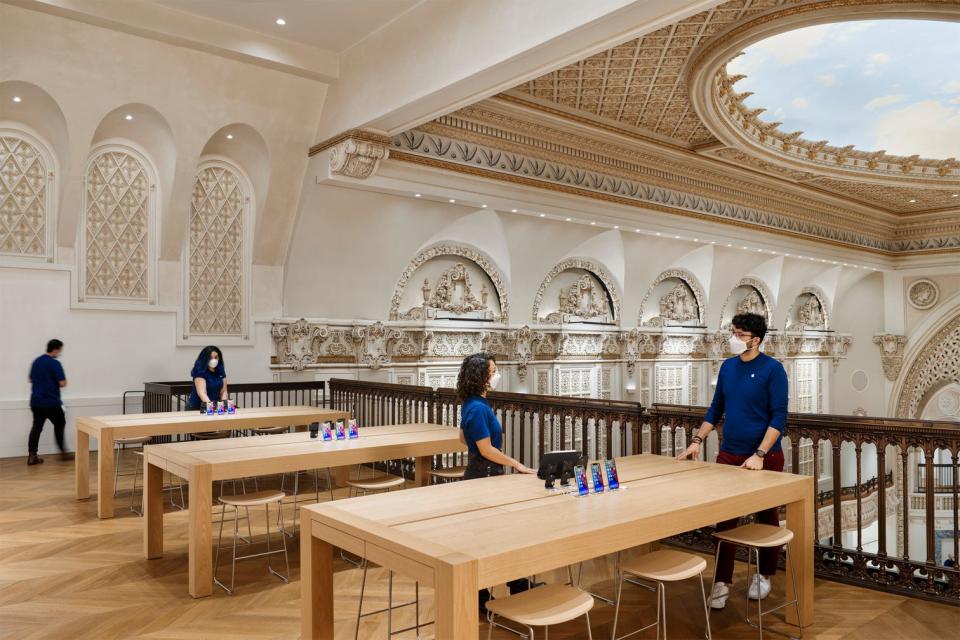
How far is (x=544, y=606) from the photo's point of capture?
8.54 ft

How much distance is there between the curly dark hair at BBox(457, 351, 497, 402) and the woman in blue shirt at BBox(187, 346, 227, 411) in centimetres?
417

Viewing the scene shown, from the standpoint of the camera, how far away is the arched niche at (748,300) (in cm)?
1608

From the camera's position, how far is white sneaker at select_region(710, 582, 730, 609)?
3.78 metres

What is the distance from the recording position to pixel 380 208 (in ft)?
31.7

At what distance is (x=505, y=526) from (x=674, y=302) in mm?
12785

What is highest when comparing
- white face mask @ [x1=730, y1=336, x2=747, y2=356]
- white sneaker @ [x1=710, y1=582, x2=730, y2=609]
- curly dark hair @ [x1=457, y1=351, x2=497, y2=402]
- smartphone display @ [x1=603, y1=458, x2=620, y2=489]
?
white face mask @ [x1=730, y1=336, x2=747, y2=356]

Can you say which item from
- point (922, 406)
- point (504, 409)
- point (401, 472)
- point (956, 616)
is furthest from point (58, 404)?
point (922, 406)

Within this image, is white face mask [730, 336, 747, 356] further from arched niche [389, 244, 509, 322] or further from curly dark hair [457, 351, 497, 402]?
arched niche [389, 244, 509, 322]

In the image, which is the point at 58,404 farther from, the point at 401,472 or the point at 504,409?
the point at 504,409

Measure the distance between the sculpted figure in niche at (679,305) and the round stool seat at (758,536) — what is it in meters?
11.1

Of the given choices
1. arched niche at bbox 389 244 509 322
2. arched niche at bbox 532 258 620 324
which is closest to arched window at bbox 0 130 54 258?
arched niche at bbox 389 244 509 322

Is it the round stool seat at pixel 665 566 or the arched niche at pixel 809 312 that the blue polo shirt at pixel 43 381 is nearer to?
the round stool seat at pixel 665 566

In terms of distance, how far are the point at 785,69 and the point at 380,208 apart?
5367mm

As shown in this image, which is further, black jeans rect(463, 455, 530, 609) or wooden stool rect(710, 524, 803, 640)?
black jeans rect(463, 455, 530, 609)
